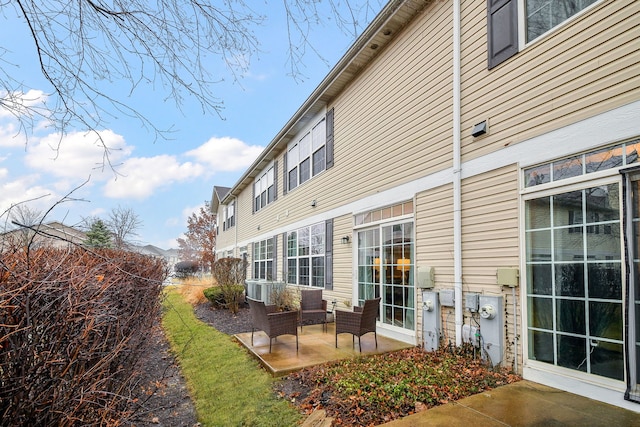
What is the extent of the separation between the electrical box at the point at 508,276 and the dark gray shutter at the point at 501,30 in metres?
2.79

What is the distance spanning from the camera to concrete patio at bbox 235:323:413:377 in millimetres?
5094

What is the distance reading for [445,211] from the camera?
5.66m

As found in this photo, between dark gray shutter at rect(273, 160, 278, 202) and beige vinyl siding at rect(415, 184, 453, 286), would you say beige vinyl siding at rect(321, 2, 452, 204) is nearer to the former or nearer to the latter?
beige vinyl siding at rect(415, 184, 453, 286)

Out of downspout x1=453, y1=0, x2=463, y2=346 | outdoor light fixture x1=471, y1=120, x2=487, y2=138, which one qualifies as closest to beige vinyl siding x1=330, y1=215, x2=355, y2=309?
downspout x1=453, y1=0, x2=463, y2=346

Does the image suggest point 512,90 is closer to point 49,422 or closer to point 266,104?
point 266,104

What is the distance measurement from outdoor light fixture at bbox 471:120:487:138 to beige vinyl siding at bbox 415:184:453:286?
0.86m

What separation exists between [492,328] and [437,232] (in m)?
1.68

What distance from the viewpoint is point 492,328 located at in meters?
4.66

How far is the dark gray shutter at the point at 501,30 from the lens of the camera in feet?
15.3

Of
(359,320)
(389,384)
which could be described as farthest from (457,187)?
(389,384)

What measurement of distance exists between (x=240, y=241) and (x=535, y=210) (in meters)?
17.1

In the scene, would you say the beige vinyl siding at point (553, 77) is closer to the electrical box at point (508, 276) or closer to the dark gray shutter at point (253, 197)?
the electrical box at point (508, 276)

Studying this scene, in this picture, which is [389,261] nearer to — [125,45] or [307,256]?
[307,256]

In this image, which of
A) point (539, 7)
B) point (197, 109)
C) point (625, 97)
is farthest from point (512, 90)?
point (197, 109)
